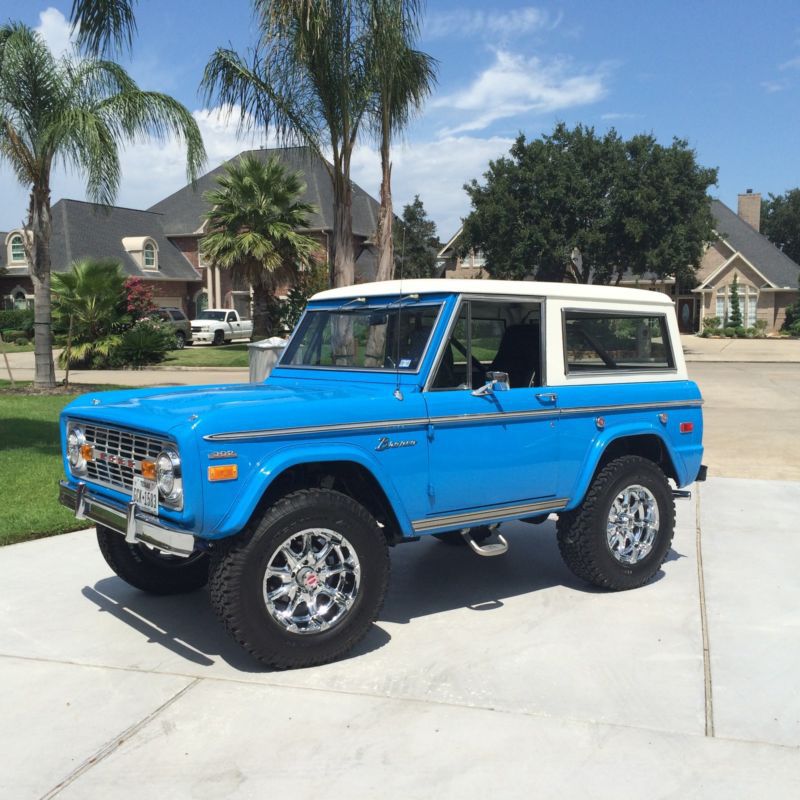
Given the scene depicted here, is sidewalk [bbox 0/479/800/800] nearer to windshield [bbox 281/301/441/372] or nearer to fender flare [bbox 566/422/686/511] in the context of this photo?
fender flare [bbox 566/422/686/511]

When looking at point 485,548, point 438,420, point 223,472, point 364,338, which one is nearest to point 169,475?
point 223,472

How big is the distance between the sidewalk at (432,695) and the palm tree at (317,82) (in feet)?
32.4

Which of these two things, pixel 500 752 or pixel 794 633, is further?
pixel 794 633

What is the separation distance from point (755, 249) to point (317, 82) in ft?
139

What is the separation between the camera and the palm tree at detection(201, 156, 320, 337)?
31641 mm

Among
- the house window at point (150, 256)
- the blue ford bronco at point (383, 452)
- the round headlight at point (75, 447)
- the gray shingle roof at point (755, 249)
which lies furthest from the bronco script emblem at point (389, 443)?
the gray shingle roof at point (755, 249)

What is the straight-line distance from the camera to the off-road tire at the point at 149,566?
5.39 metres

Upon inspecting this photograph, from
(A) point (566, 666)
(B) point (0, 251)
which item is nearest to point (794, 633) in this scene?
(A) point (566, 666)

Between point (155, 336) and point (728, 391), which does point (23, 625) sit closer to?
point (728, 391)

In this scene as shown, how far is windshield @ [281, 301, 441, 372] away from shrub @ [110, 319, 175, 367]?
61.9 feet

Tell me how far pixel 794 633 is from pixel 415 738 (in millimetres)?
2500

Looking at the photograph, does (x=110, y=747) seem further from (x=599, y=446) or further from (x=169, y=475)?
(x=599, y=446)

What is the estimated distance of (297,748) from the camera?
3.65m

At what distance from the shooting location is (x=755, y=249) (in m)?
51.2
